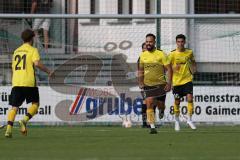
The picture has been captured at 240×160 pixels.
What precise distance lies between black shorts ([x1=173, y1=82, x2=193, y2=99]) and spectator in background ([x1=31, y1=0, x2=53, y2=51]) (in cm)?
419

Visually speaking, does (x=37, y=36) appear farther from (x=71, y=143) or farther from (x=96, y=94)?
(x=71, y=143)

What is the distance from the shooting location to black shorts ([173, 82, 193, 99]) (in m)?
19.3

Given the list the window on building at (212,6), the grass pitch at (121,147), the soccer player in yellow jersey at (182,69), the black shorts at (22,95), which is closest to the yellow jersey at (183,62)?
the soccer player in yellow jersey at (182,69)

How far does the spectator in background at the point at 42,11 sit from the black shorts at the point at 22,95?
21.1 feet

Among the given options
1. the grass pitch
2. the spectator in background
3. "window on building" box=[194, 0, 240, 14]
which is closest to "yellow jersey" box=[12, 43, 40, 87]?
the grass pitch

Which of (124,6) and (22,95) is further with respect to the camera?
(124,6)

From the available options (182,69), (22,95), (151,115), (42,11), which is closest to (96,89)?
(182,69)

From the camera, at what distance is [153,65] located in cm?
1808

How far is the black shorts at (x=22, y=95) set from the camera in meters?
15.7

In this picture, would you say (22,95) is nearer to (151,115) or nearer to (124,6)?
(151,115)

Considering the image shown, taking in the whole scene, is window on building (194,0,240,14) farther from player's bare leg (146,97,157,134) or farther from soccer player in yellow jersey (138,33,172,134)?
player's bare leg (146,97,157,134)

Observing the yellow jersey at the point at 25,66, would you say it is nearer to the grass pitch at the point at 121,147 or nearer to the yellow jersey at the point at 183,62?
the grass pitch at the point at 121,147

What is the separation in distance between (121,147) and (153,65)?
5493 millimetres

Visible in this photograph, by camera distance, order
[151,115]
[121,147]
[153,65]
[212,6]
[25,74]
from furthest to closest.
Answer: [212,6] < [153,65] < [151,115] < [25,74] < [121,147]
